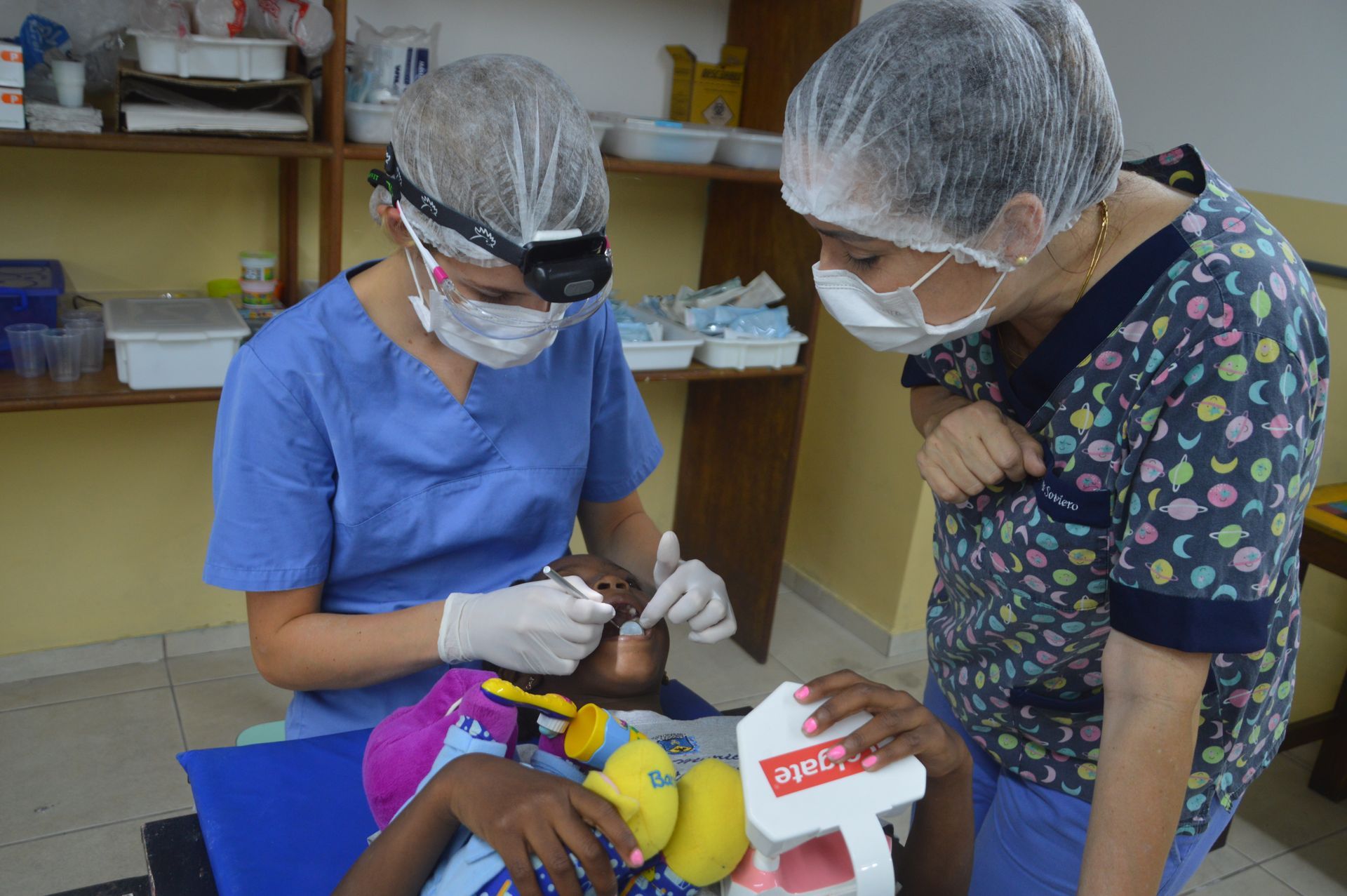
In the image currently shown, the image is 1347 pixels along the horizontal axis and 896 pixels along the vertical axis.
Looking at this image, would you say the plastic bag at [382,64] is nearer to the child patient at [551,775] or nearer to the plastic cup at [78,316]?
the plastic cup at [78,316]

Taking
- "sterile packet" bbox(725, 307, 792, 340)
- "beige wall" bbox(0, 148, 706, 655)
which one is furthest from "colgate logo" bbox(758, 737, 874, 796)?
"beige wall" bbox(0, 148, 706, 655)

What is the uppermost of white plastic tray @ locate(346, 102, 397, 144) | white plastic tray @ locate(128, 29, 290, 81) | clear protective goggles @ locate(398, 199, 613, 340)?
white plastic tray @ locate(128, 29, 290, 81)

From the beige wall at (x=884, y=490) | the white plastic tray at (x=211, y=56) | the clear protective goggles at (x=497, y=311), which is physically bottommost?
the beige wall at (x=884, y=490)

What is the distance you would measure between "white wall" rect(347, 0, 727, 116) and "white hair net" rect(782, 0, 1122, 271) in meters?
1.74

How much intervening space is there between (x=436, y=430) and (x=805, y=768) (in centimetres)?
74

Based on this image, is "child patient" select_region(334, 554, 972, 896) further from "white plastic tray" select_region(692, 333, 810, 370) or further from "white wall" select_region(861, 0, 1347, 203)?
"white wall" select_region(861, 0, 1347, 203)

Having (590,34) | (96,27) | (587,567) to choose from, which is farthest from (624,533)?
(590,34)

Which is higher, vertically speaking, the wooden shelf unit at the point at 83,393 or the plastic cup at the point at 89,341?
the plastic cup at the point at 89,341

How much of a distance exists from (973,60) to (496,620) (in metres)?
0.83

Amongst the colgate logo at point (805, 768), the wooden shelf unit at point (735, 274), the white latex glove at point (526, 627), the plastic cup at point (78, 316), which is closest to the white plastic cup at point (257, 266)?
the wooden shelf unit at point (735, 274)

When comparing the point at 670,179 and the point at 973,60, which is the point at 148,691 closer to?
the point at 670,179

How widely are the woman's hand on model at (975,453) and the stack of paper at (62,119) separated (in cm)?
168

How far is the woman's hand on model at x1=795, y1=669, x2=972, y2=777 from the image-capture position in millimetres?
957

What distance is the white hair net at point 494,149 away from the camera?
3.94 feet
